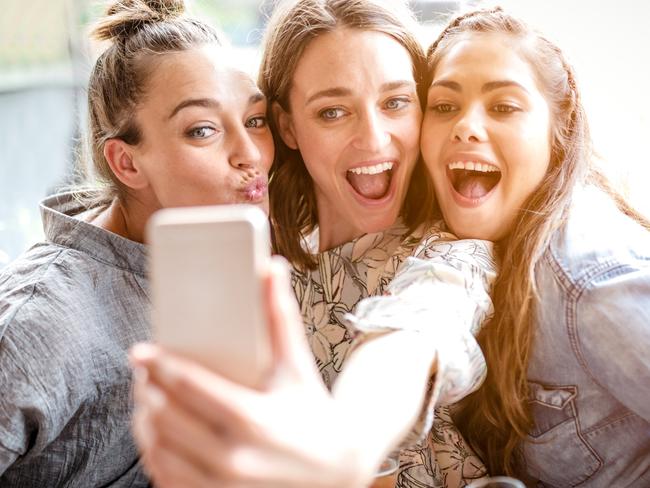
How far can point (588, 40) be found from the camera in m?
1.80

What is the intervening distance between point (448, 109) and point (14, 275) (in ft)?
2.43

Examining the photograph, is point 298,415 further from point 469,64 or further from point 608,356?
point 469,64

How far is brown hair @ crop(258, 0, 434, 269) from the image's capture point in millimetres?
1206

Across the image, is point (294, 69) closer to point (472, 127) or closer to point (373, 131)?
point (373, 131)

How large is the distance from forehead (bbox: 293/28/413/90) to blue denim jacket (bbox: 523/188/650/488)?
353 millimetres

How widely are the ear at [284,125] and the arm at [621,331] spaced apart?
62 centimetres

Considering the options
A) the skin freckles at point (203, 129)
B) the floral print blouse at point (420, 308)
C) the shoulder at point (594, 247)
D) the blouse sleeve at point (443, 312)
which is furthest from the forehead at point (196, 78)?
the shoulder at point (594, 247)

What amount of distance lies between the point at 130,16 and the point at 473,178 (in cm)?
68

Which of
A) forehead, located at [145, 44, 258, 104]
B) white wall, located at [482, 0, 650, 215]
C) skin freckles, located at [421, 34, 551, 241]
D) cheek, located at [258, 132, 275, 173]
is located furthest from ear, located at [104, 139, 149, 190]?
white wall, located at [482, 0, 650, 215]

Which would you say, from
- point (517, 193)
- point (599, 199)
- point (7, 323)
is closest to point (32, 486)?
point (7, 323)

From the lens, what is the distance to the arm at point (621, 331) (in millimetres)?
890

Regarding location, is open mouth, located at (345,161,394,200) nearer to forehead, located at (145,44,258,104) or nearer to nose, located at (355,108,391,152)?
nose, located at (355,108,391,152)

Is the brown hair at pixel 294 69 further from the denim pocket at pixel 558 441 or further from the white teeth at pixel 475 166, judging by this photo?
the denim pocket at pixel 558 441

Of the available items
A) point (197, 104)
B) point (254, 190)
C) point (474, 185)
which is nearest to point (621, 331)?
point (474, 185)
